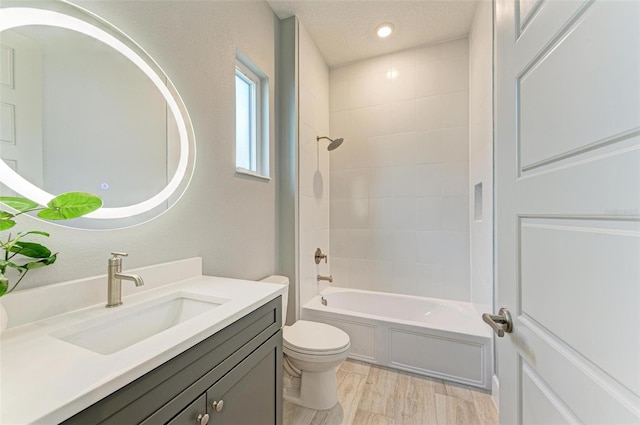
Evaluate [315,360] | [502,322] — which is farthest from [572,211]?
[315,360]

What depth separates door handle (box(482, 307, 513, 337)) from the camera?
0.76 m

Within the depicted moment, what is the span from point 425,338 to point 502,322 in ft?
4.14

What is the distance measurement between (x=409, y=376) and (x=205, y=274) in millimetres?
1650

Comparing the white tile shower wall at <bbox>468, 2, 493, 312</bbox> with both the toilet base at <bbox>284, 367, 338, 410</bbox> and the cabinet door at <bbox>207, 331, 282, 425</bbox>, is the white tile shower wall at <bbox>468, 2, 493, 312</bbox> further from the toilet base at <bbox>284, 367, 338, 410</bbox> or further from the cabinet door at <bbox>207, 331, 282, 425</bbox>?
the cabinet door at <bbox>207, 331, 282, 425</bbox>

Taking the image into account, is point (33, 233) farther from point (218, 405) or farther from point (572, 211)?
point (572, 211)

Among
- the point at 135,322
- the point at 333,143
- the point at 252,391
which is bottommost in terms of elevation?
the point at 252,391

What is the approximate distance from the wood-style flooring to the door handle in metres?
1.10

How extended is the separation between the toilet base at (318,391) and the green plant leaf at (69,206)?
4.86ft

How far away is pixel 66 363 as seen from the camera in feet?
A: 1.75

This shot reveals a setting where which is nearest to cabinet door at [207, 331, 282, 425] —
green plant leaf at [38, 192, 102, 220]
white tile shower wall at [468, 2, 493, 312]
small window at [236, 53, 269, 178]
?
green plant leaf at [38, 192, 102, 220]

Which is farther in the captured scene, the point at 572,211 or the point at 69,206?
the point at 69,206

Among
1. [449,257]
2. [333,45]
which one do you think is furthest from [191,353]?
[333,45]

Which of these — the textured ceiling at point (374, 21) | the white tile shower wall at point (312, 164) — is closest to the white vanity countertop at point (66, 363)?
the white tile shower wall at point (312, 164)

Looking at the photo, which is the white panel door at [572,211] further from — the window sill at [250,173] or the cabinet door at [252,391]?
the window sill at [250,173]
